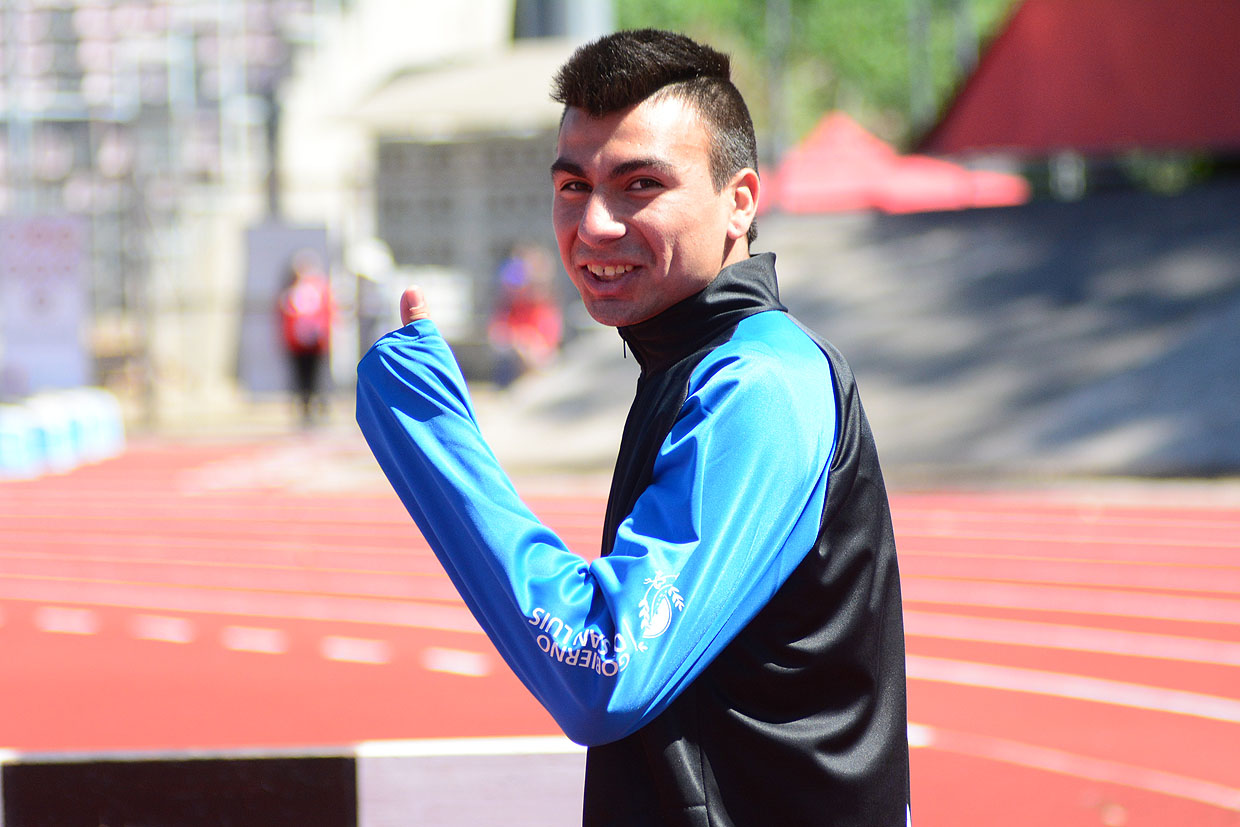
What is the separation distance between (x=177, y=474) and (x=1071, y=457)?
763 cm

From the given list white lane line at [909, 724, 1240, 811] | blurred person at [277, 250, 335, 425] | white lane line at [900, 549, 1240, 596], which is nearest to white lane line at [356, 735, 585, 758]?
white lane line at [909, 724, 1240, 811]

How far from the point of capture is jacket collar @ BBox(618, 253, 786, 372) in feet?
5.04

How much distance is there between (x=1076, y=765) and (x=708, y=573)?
13.6 feet

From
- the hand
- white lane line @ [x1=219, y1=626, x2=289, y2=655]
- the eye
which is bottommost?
white lane line @ [x1=219, y1=626, x2=289, y2=655]

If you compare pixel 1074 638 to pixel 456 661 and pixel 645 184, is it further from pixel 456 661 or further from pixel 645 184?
pixel 645 184

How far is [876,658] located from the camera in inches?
59.8

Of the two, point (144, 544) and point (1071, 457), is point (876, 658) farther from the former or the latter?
point (1071, 457)

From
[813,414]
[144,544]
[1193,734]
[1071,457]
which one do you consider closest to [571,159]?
[813,414]

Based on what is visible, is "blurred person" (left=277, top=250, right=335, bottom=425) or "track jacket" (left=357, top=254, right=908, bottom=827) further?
"blurred person" (left=277, top=250, right=335, bottom=425)

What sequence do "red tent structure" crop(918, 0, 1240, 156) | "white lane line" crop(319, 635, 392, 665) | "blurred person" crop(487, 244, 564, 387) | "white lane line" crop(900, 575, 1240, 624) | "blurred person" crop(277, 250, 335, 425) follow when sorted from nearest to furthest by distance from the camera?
"white lane line" crop(319, 635, 392, 665) < "white lane line" crop(900, 575, 1240, 624) < "blurred person" crop(277, 250, 335, 425) < "blurred person" crop(487, 244, 564, 387) < "red tent structure" crop(918, 0, 1240, 156)

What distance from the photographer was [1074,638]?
693cm

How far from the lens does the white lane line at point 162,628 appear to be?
7.49m

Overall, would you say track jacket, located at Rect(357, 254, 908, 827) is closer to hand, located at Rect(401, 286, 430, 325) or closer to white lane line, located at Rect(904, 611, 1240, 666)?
hand, located at Rect(401, 286, 430, 325)

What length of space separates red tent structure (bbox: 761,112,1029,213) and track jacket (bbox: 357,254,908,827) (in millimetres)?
22295
